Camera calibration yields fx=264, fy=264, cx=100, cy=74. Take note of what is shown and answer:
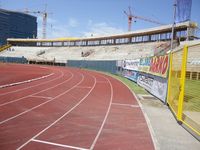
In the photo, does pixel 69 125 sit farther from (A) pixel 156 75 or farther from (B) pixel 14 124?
(A) pixel 156 75

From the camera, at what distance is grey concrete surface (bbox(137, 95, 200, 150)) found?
26.1ft

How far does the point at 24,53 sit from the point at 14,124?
299 ft

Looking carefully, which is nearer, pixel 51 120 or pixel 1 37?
pixel 51 120

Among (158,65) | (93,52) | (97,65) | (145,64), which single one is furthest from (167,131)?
(93,52)

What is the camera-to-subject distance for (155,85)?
1811 centimetres

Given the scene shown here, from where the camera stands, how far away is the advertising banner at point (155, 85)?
15.7 metres

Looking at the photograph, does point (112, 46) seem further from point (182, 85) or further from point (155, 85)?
point (182, 85)

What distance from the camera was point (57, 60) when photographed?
75.9 m

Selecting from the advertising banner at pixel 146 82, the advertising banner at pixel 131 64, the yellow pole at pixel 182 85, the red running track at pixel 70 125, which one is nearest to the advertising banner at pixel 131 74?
the advertising banner at pixel 131 64

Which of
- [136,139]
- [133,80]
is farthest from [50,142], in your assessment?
[133,80]

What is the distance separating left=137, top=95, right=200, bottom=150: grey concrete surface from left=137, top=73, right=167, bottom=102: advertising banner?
171 cm

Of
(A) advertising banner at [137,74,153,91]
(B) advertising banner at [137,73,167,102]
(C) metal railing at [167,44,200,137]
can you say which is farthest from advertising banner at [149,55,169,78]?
(A) advertising banner at [137,74,153,91]

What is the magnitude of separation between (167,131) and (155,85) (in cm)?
883

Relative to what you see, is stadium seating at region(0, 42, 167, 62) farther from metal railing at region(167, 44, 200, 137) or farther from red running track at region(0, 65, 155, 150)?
red running track at region(0, 65, 155, 150)
